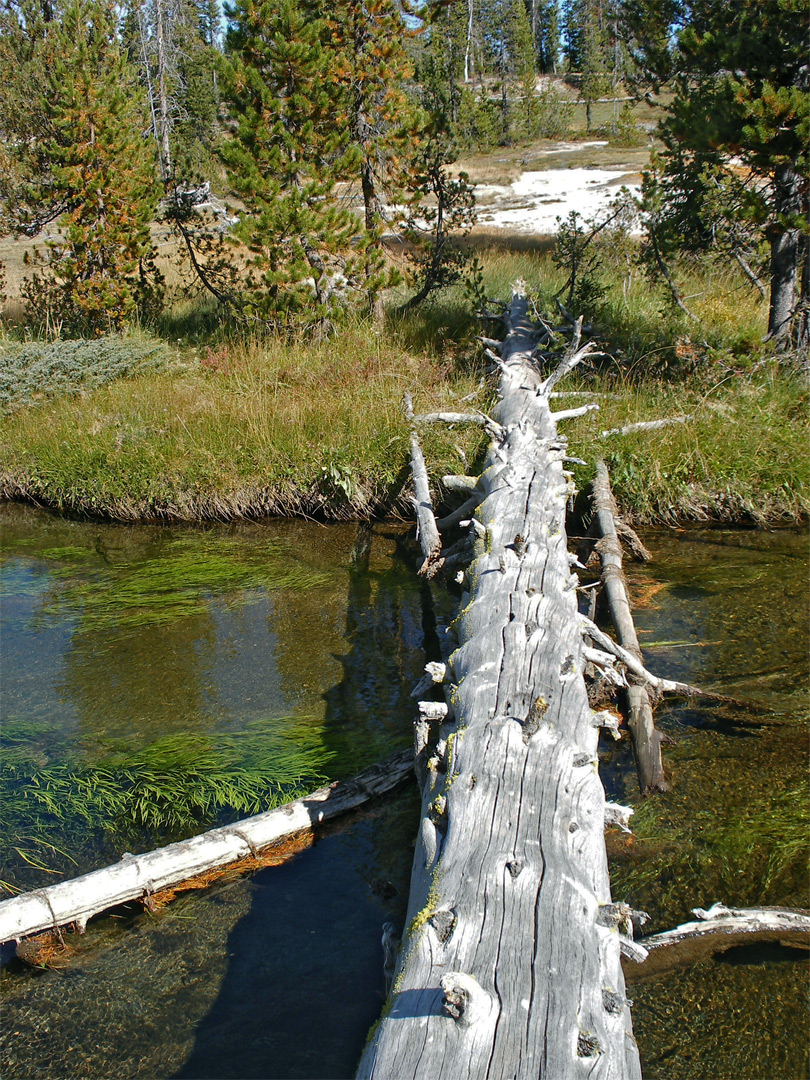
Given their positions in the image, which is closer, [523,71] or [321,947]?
[321,947]

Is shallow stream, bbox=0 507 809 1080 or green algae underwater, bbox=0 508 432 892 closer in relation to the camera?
shallow stream, bbox=0 507 809 1080

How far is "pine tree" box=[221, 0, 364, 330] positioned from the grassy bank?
29.8 inches

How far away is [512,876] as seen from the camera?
8.01ft

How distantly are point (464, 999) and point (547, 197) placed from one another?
27870 mm

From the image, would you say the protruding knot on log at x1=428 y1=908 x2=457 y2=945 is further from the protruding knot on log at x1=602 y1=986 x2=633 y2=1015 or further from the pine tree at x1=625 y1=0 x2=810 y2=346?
the pine tree at x1=625 y1=0 x2=810 y2=346

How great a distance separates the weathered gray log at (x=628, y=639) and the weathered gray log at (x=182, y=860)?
42.6 inches

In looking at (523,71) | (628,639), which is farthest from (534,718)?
(523,71)

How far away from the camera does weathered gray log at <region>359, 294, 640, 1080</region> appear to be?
1954mm

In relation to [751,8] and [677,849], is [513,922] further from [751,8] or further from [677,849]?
[751,8]

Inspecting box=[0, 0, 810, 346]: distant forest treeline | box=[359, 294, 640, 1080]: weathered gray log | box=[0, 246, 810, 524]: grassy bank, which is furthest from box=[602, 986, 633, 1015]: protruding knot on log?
box=[0, 0, 810, 346]: distant forest treeline

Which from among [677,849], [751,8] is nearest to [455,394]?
[751,8]

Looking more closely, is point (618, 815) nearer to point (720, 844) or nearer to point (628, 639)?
point (720, 844)

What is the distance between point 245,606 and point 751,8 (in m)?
6.52

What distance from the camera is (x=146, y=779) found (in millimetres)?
4043
